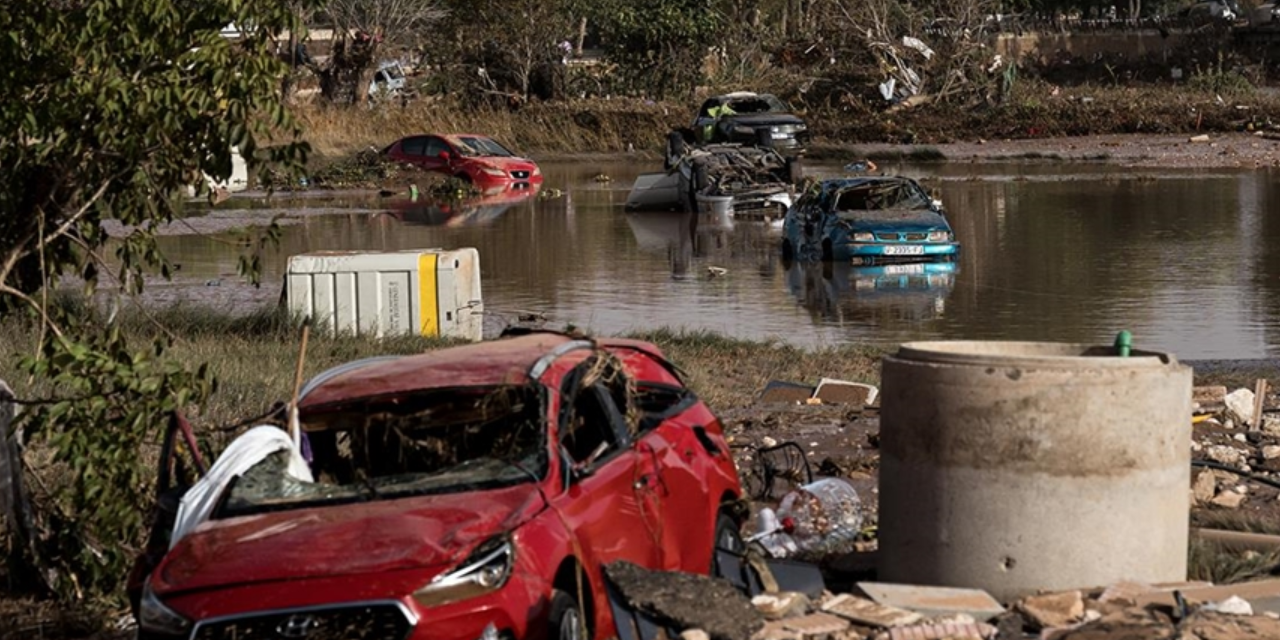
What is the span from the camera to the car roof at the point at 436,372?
8.89 metres

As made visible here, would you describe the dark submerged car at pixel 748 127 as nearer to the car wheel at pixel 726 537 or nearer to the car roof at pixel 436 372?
the car wheel at pixel 726 537

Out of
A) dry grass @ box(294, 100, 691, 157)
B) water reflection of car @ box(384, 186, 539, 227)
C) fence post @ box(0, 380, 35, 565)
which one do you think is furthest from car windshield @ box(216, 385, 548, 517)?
dry grass @ box(294, 100, 691, 157)

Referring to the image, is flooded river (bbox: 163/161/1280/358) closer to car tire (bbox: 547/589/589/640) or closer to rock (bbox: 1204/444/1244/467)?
rock (bbox: 1204/444/1244/467)

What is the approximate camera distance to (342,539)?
7750mm

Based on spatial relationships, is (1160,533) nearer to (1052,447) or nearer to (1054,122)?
(1052,447)

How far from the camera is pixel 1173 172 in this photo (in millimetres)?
48250

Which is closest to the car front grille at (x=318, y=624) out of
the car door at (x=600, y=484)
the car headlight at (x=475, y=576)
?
the car headlight at (x=475, y=576)

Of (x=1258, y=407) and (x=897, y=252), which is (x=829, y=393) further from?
(x=897, y=252)

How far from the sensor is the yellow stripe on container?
1959cm

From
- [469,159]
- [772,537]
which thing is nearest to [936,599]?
[772,537]

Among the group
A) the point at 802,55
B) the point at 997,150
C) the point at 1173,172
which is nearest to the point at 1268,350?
the point at 1173,172

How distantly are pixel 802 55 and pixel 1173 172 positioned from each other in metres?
26.6

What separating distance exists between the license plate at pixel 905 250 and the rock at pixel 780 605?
20.3 metres

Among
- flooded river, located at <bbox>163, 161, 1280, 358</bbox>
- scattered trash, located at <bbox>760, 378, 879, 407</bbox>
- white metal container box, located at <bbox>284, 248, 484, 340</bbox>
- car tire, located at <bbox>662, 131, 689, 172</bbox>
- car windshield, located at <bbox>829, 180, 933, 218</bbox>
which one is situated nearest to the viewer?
scattered trash, located at <bbox>760, 378, 879, 407</bbox>
